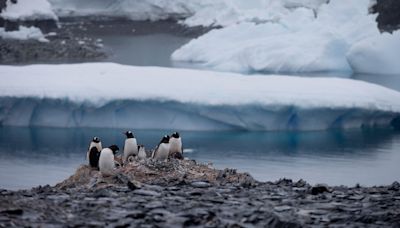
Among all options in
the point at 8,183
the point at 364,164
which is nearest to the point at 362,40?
the point at 364,164

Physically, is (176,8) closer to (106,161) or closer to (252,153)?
(252,153)

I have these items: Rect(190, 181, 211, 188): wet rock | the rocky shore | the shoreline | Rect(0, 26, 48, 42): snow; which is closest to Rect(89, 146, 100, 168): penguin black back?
the rocky shore

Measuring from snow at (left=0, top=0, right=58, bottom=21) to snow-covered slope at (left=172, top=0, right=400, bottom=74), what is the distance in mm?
5403

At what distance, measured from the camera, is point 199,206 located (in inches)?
169

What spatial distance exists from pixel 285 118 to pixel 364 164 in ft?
6.95

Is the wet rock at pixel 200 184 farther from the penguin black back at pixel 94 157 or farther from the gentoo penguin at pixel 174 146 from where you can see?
the gentoo penguin at pixel 174 146

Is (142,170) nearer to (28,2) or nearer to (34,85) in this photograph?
(34,85)

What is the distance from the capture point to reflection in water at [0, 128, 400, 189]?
9.45 m

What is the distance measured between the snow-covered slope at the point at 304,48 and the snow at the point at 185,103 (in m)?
5.06

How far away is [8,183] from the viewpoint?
345 inches

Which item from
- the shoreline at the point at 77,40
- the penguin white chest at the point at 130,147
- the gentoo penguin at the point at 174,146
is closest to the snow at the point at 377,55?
the shoreline at the point at 77,40

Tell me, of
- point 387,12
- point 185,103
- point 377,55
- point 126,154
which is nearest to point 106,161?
point 126,154

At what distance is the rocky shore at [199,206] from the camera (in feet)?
12.7

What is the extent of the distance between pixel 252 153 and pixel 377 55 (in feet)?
Result: 24.4
